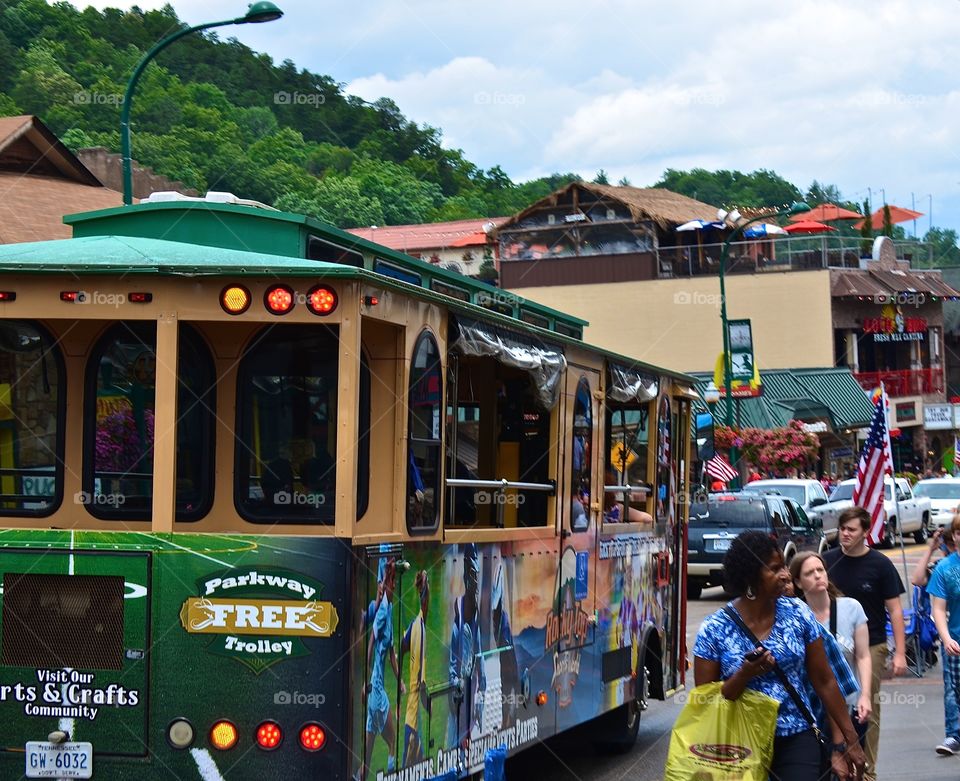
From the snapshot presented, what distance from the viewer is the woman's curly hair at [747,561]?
225 inches

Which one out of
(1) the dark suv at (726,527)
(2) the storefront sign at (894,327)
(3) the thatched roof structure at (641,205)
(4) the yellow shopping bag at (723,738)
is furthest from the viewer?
(3) the thatched roof structure at (641,205)

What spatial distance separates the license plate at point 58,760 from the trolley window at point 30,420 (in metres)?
1.09

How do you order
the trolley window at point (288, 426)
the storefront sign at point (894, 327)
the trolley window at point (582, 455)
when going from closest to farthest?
the trolley window at point (288, 426), the trolley window at point (582, 455), the storefront sign at point (894, 327)

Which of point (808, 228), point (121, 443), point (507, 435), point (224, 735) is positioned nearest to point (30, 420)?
point (121, 443)

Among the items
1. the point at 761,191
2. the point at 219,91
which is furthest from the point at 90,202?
the point at 761,191

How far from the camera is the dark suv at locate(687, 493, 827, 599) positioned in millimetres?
23578

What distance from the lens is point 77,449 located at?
6.68 metres

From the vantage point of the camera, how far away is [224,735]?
610 centimetres

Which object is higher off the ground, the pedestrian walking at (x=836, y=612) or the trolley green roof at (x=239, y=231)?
the trolley green roof at (x=239, y=231)

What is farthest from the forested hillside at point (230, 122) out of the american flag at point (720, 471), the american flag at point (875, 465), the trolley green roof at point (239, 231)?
the trolley green roof at point (239, 231)

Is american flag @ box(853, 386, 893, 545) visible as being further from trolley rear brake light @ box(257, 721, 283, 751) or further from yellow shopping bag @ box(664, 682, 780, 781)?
trolley rear brake light @ box(257, 721, 283, 751)

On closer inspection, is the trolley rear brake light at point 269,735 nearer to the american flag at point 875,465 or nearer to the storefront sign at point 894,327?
the american flag at point 875,465

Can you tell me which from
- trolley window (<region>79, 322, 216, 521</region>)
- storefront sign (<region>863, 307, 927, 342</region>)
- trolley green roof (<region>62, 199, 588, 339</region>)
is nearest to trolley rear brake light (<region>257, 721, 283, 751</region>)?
trolley window (<region>79, 322, 216, 521</region>)

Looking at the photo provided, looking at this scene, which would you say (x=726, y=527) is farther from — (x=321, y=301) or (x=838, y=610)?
(x=321, y=301)
